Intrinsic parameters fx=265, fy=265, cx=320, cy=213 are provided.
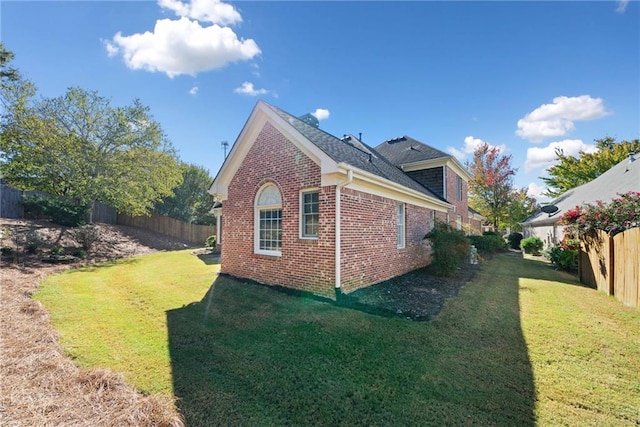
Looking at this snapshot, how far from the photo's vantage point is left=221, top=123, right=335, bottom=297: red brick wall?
6.93m

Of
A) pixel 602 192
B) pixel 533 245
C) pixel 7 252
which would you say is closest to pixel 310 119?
pixel 7 252

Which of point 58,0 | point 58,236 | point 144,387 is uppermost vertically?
point 58,0

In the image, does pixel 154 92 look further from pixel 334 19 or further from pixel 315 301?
pixel 315 301

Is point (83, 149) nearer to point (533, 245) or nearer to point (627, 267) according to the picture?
point (627, 267)

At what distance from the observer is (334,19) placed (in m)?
10.1

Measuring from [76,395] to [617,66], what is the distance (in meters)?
17.3

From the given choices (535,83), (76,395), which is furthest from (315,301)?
(535,83)

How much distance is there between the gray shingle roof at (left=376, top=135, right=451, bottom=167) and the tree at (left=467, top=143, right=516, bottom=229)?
12.8m

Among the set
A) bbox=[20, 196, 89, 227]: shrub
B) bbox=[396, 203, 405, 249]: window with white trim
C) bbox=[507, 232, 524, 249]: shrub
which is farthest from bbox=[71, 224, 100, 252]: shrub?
bbox=[507, 232, 524, 249]: shrub

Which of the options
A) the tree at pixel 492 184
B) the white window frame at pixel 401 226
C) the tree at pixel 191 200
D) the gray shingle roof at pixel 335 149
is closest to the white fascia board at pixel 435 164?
the gray shingle roof at pixel 335 149

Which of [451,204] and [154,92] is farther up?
[154,92]

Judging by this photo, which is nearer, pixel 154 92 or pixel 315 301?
pixel 315 301

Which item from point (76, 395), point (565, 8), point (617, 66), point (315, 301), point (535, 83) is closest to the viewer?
point (76, 395)

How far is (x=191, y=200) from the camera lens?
2900cm
